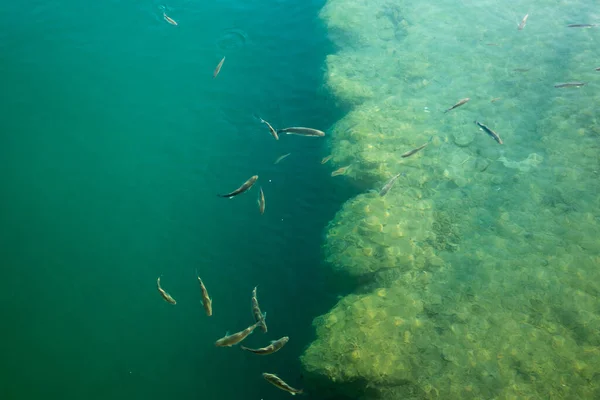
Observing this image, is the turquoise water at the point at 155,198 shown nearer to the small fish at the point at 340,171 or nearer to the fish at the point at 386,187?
the small fish at the point at 340,171

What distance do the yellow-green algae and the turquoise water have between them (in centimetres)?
73

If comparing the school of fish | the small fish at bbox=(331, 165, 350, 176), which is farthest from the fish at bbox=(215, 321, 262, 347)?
the small fish at bbox=(331, 165, 350, 176)

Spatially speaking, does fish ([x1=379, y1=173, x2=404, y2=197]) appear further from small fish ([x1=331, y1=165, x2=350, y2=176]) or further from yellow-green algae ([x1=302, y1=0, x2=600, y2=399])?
small fish ([x1=331, y1=165, x2=350, y2=176])

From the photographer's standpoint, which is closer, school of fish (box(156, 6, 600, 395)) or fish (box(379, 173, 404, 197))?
school of fish (box(156, 6, 600, 395))

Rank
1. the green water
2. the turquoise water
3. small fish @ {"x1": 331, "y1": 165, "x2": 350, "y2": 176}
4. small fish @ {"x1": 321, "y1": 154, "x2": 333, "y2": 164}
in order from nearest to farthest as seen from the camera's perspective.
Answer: the green water, the turquoise water, small fish @ {"x1": 331, "y1": 165, "x2": 350, "y2": 176}, small fish @ {"x1": 321, "y1": 154, "x2": 333, "y2": 164}

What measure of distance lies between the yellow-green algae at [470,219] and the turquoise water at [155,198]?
73cm

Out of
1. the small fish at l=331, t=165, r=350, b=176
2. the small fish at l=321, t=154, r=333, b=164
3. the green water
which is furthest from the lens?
the small fish at l=321, t=154, r=333, b=164

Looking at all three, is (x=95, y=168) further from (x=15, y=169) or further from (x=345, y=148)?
(x=345, y=148)

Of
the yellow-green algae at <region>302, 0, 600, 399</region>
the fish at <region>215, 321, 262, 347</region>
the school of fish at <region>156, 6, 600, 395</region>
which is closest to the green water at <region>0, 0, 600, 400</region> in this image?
the yellow-green algae at <region>302, 0, 600, 399</region>

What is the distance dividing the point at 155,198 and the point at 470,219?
16.8 ft

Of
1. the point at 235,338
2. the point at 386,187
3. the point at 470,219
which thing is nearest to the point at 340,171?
the point at 386,187

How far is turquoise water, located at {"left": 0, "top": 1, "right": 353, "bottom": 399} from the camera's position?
455 cm

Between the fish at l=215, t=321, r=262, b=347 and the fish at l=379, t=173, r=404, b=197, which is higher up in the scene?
the fish at l=379, t=173, r=404, b=197

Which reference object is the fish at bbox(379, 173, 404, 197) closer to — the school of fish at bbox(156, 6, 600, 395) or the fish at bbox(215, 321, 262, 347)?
the school of fish at bbox(156, 6, 600, 395)
